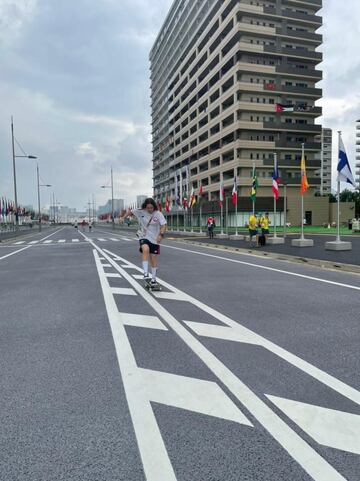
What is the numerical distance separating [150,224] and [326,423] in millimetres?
5574

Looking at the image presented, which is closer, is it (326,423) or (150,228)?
(326,423)

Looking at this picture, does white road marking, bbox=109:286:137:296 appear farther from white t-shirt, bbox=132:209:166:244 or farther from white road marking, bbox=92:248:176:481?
white road marking, bbox=92:248:176:481

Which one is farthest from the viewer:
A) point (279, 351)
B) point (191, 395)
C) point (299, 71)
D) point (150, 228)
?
point (299, 71)


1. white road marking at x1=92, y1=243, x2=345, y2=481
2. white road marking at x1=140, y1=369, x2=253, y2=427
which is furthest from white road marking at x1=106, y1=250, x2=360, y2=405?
white road marking at x1=140, y1=369, x2=253, y2=427

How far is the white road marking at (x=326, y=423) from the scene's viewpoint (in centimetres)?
218

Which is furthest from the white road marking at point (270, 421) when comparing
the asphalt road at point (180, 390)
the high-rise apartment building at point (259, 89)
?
the high-rise apartment building at point (259, 89)

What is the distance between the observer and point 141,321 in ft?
16.1

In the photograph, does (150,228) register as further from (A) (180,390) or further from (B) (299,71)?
(B) (299,71)

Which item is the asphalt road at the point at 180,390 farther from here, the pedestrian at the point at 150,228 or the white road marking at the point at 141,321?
the pedestrian at the point at 150,228

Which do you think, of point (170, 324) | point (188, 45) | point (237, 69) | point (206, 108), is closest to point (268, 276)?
point (170, 324)

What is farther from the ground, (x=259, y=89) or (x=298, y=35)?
(x=298, y=35)

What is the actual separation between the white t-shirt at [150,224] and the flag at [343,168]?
10.4 m

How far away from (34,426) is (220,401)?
133cm

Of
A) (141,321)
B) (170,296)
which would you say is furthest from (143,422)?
(170,296)
